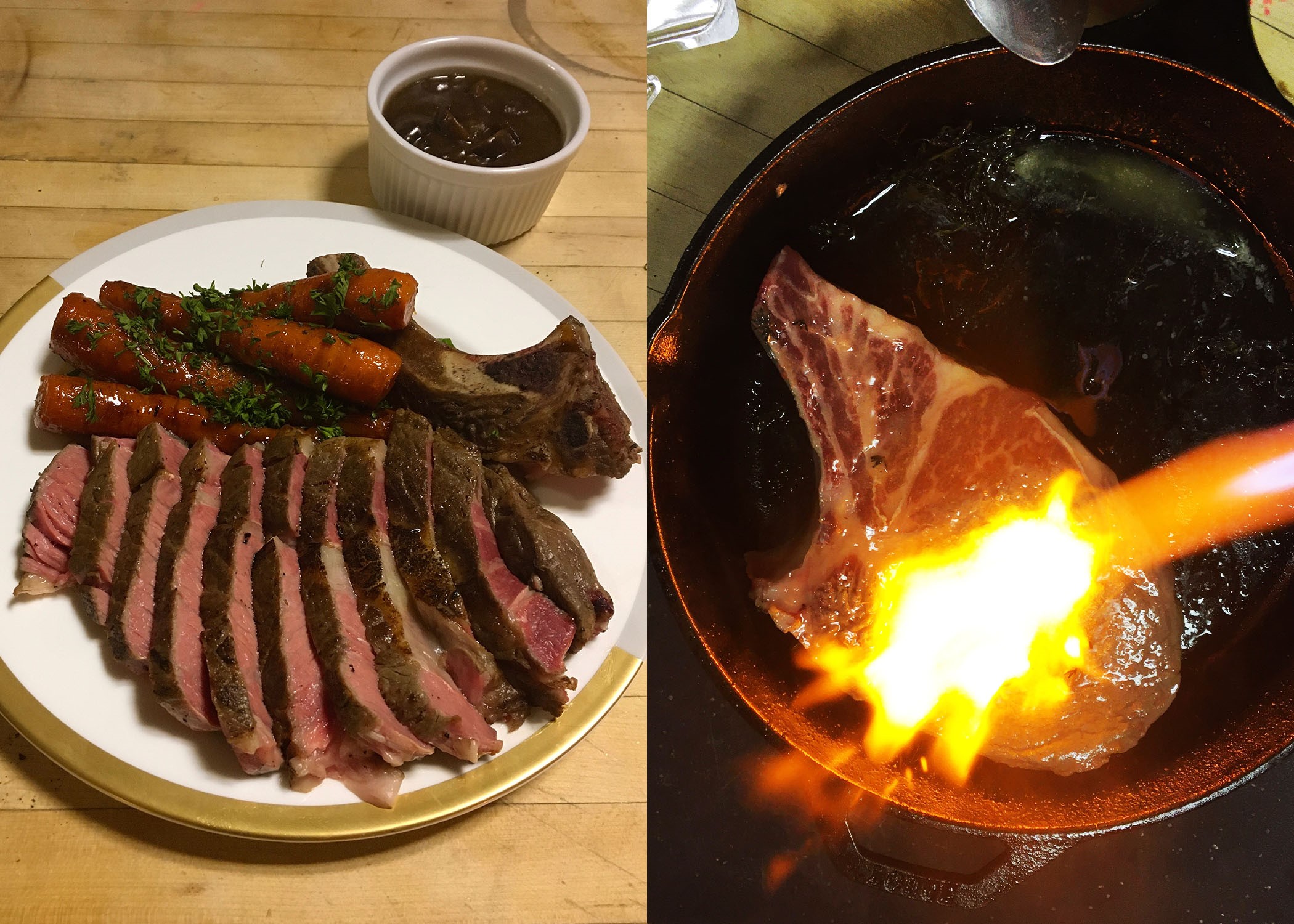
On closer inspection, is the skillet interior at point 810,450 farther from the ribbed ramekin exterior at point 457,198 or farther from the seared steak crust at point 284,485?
the seared steak crust at point 284,485

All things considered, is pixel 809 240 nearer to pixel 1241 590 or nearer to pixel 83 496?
pixel 1241 590

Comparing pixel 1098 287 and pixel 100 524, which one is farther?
pixel 1098 287

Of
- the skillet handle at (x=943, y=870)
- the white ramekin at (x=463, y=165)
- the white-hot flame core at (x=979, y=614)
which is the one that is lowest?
the skillet handle at (x=943, y=870)

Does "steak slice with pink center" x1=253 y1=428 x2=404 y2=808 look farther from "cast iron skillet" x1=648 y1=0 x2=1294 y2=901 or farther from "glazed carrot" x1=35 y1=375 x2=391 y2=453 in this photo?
"cast iron skillet" x1=648 y1=0 x2=1294 y2=901

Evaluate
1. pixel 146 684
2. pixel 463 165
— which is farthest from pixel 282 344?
pixel 146 684

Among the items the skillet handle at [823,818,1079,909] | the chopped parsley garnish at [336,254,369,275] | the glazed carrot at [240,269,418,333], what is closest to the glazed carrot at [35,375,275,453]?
the glazed carrot at [240,269,418,333]

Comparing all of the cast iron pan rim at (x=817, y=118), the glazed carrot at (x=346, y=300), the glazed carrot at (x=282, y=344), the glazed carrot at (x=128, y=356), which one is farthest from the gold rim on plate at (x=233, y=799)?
the cast iron pan rim at (x=817, y=118)

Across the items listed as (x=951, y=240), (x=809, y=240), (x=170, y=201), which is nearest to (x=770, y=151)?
(x=809, y=240)

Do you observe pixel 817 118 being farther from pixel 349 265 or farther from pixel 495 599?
pixel 495 599
